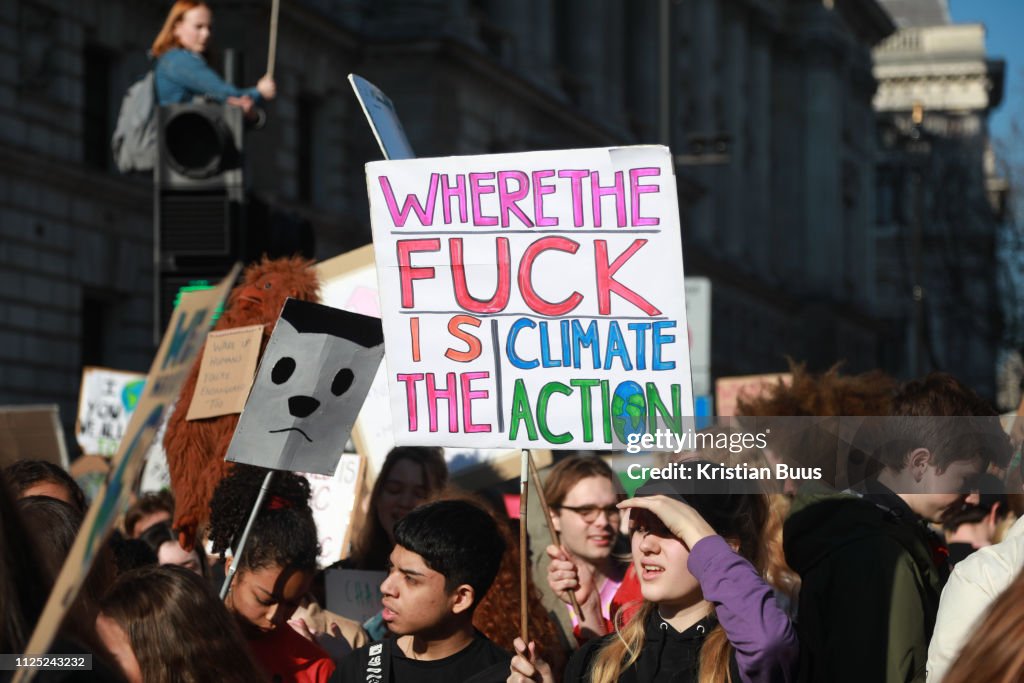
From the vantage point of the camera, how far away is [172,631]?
3.30 metres

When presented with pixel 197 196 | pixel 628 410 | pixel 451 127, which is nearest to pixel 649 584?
pixel 628 410

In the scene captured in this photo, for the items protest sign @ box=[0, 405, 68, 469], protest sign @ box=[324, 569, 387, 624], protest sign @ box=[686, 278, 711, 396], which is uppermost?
protest sign @ box=[686, 278, 711, 396]

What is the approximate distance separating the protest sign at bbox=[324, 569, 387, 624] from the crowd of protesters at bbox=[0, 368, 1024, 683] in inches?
7.4

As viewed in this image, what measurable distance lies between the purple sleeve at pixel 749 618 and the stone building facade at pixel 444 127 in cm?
501

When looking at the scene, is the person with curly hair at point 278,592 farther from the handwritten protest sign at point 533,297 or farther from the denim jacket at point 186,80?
the denim jacket at point 186,80

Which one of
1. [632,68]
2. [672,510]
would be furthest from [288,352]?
[632,68]

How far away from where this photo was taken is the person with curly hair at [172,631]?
10.8ft

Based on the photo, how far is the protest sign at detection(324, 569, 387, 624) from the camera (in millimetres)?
5766

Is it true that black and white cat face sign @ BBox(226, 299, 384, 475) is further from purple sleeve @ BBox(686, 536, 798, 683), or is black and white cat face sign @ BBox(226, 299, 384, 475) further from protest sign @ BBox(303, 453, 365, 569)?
purple sleeve @ BBox(686, 536, 798, 683)

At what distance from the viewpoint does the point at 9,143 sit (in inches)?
831

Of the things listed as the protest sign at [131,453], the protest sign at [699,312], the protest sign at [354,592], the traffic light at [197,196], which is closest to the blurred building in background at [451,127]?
the traffic light at [197,196]

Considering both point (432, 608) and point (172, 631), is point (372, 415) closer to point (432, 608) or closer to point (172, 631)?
point (432, 608)

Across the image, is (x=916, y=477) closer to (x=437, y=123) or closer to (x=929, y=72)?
(x=437, y=123)

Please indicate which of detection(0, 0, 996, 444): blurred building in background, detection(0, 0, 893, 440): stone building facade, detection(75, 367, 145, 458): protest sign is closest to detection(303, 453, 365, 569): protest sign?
detection(0, 0, 996, 444): blurred building in background
